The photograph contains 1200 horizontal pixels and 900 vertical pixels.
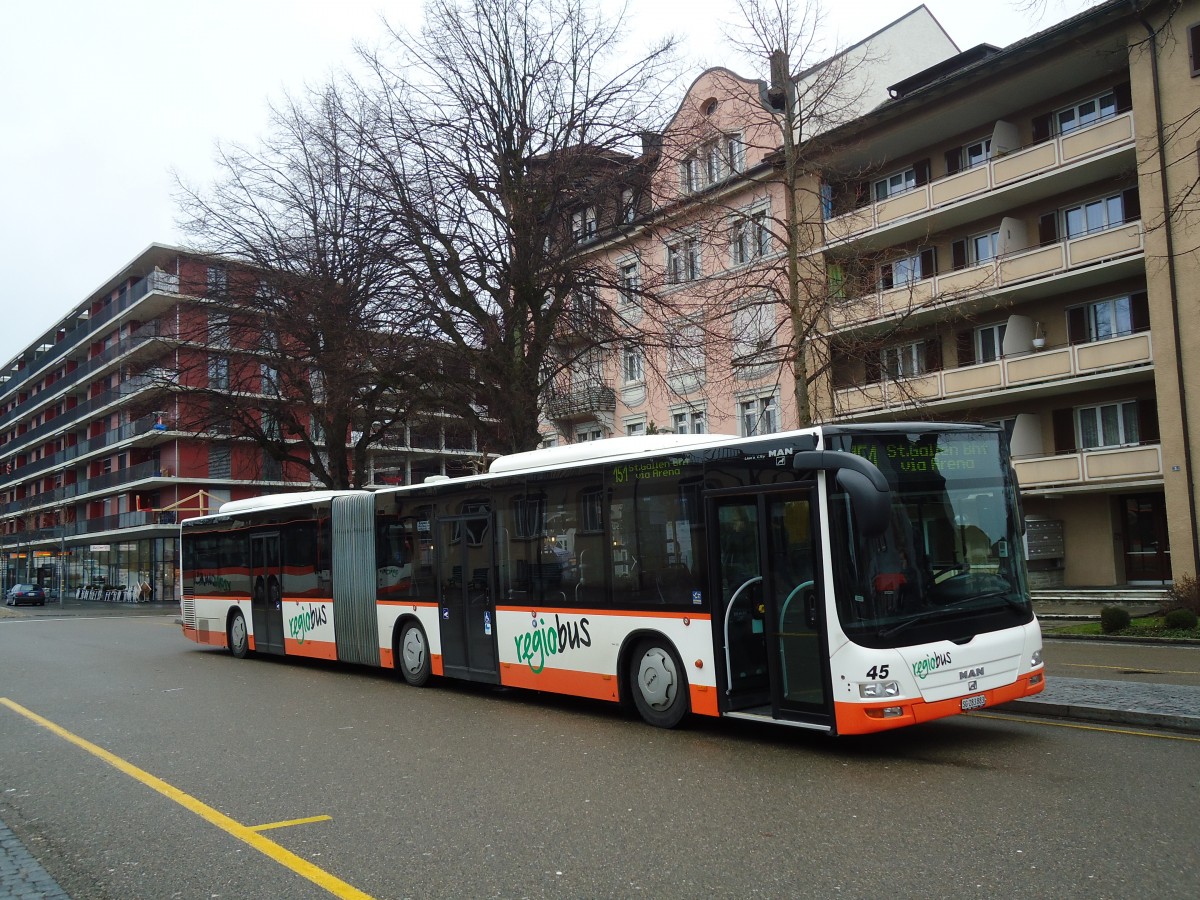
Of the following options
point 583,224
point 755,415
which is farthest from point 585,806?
point 755,415

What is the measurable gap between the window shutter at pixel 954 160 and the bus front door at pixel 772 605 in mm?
25687

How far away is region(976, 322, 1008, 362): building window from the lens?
→ 101ft

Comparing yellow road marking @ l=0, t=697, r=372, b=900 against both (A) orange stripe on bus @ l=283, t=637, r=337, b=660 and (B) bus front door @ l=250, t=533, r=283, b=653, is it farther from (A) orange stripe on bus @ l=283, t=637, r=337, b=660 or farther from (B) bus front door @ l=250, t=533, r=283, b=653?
(B) bus front door @ l=250, t=533, r=283, b=653

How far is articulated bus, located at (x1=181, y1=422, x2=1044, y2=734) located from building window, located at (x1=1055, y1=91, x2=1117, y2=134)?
22.4m

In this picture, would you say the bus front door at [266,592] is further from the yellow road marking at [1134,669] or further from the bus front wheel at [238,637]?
the yellow road marking at [1134,669]

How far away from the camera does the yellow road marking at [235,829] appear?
216 inches

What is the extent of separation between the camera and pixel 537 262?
20500 mm

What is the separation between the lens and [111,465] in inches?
2827

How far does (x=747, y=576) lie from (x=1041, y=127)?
2529cm

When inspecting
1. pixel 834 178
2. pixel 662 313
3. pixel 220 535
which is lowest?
pixel 220 535

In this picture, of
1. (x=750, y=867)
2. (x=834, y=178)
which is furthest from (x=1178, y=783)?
(x=834, y=178)

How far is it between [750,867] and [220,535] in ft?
57.6

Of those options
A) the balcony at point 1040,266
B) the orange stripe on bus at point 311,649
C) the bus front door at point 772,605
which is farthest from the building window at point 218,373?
the bus front door at point 772,605

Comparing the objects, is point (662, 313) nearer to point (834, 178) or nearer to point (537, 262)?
point (537, 262)
